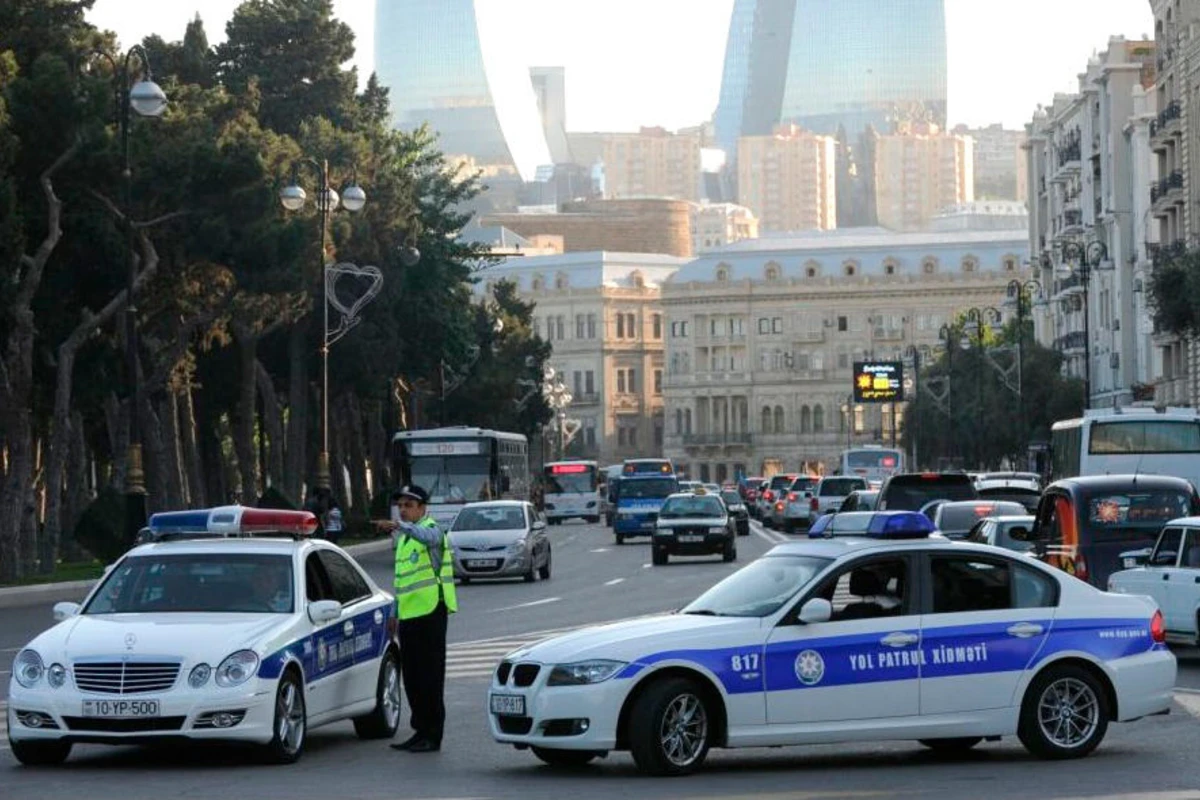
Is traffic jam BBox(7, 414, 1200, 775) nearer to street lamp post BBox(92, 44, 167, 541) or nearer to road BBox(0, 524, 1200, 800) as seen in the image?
road BBox(0, 524, 1200, 800)

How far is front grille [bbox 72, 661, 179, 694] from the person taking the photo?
1577cm

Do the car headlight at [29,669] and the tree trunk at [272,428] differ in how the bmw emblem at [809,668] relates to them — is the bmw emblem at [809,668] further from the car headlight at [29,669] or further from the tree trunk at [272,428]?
the tree trunk at [272,428]

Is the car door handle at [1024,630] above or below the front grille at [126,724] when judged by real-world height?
above

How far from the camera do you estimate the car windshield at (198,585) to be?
55.6 feet

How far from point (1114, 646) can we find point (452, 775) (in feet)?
13.2

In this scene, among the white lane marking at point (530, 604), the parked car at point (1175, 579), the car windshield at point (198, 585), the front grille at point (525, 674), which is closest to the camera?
the front grille at point (525, 674)

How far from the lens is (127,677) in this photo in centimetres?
1578

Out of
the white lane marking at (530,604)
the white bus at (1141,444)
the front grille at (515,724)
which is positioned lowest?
the white lane marking at (530,604)

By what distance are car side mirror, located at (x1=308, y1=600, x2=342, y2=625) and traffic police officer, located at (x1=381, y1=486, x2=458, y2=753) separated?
17.9 inches

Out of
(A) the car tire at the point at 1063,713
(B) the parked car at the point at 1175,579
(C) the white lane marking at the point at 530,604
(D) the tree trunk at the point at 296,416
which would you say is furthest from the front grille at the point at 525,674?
(D) the tree trunk at the point at 296,416

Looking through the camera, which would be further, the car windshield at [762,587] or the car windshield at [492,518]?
the car windshield at [492,518]

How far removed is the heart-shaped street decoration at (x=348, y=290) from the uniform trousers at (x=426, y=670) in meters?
42.5

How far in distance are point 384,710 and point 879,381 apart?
10035 centimetres

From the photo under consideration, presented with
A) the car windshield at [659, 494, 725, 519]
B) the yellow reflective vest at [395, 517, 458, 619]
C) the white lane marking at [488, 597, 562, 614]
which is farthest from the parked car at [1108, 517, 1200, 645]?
the car windshield at [659, 494, 725, 519]
